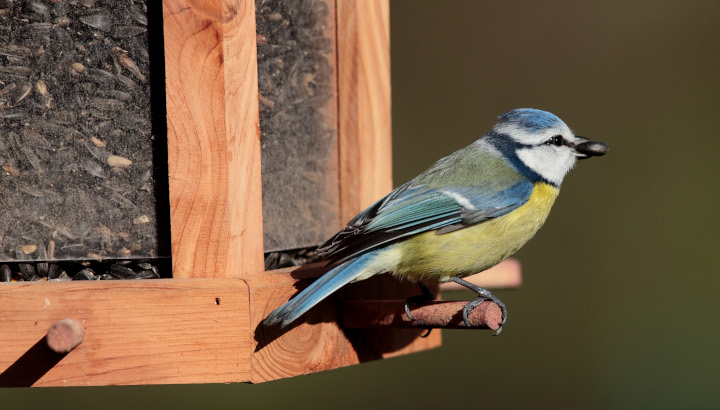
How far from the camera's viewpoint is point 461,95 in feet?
20.4

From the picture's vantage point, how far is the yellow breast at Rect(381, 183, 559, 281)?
2.71 metres

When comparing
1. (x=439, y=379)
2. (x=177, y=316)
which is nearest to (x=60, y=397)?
(x=439, y=379)

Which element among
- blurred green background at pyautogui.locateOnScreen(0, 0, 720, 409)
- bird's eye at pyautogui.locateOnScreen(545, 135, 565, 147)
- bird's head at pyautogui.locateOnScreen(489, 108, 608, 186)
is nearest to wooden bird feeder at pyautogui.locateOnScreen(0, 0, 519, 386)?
bird's head at pyautogui.locateOnScreen(489, 108, 608, 186)

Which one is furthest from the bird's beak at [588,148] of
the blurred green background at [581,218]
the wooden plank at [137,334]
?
the blurred green background at [581,218]

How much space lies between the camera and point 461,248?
273cm

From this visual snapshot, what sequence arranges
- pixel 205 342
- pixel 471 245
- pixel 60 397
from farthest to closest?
1. pixel 60 397
2. pixel 471 245
3. pixel 205 342

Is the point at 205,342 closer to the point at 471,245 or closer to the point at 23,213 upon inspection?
the point at 23,213

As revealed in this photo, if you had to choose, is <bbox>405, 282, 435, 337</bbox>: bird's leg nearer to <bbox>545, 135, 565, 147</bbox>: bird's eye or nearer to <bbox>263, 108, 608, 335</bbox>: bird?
<bbox>263, 108, 608, 335</bbox>: bird

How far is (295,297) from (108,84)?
0.80 metres

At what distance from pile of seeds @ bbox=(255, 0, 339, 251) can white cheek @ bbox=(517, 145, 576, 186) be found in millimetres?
695

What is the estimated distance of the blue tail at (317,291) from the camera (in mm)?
2330

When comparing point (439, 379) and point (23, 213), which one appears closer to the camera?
point (23, 213)

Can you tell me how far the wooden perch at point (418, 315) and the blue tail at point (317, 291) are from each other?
0.57ft

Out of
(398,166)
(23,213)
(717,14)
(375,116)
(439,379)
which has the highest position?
(717,14)
